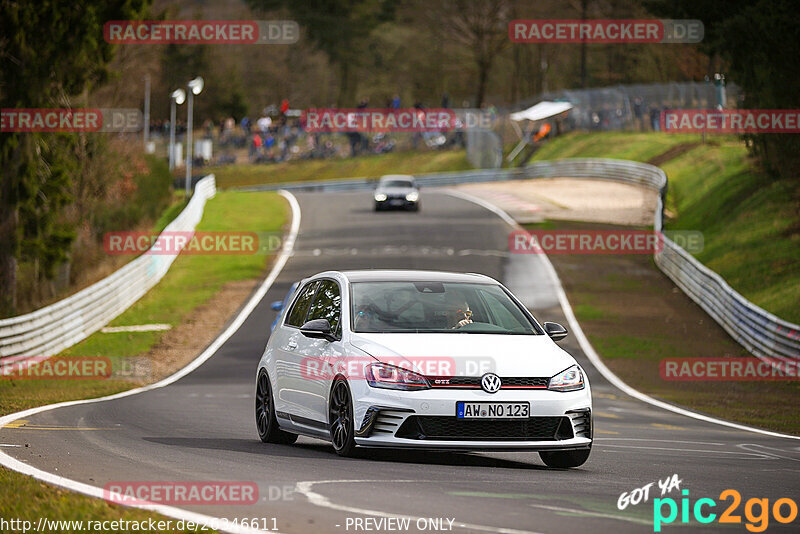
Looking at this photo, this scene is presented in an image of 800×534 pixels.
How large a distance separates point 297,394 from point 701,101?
58639 millimetres

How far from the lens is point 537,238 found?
155 ft

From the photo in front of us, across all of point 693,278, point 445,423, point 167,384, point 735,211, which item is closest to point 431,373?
point 445,423

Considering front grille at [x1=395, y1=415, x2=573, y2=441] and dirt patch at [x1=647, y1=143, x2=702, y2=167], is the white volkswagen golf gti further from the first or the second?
dirt patch at [x1=647, y1=143, x2=702, y2=167]

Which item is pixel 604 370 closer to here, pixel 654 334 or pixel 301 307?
pixel 654 334

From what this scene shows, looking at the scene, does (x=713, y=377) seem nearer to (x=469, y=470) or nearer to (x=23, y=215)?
(x=469, y=470)

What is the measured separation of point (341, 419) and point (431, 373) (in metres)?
0.94

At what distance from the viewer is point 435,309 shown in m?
11.1

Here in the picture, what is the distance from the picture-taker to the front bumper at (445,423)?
32.6 ft

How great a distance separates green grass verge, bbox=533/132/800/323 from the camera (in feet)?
111

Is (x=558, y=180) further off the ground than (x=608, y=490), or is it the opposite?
(x=558, y=180)

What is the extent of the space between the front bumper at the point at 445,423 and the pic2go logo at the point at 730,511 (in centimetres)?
160

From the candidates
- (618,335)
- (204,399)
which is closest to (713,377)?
(618,335)

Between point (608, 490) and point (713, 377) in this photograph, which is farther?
point (713, 377)

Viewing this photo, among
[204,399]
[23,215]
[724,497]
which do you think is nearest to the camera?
[724,497]
